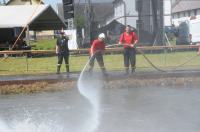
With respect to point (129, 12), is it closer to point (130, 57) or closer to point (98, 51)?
point (130, 57)

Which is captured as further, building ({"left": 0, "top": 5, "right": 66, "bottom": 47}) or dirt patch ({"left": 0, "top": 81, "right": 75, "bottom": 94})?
building ({"left": 0, "top": 5, "right": 66, "bottom": 47})

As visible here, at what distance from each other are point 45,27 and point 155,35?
815 cm

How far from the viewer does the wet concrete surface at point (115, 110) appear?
1022cm

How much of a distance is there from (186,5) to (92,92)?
278 feet

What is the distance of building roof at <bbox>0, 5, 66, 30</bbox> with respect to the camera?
36.1 metres

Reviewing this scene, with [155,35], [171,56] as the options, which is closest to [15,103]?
[171,56]

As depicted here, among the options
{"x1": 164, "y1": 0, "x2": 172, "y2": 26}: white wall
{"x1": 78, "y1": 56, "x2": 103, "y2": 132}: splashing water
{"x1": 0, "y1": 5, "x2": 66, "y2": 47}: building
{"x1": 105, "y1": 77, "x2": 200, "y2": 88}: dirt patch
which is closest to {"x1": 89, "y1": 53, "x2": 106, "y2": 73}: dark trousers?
{"x1": 78, "y1": 56, "x2": 103, "y2": 132}: splashing water

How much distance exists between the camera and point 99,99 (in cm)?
1490

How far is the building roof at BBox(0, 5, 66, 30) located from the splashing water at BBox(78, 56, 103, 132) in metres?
17.4

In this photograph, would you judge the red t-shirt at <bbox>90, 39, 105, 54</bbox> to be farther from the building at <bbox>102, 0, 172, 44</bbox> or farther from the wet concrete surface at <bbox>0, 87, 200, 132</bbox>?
the building at <bbox>102, 0, 172, 44</bbox>

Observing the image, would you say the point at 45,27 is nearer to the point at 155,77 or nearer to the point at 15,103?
the point at 155,77

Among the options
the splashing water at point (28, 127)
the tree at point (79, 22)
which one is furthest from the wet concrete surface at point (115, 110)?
the tree at point (79, 22)

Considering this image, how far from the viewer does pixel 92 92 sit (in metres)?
16.4

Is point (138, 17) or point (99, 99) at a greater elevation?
point (138, 17)
